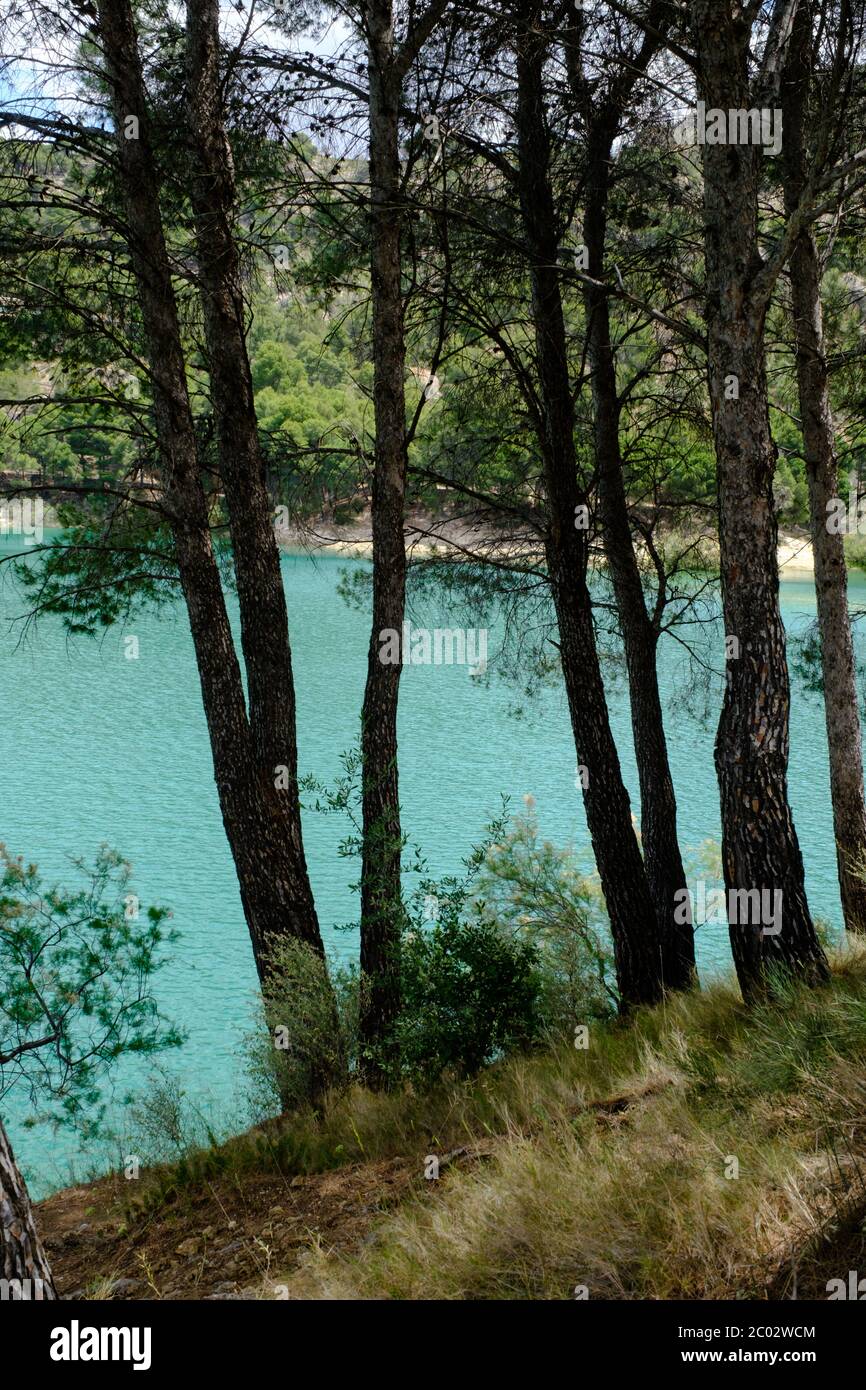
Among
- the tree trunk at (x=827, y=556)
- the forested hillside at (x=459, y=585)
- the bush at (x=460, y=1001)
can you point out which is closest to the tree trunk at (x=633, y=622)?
the forested hillside at (x=459, y=585)

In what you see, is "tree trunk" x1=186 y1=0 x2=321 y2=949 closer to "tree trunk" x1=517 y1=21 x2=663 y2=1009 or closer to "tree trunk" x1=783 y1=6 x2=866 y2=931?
"tree trunk" x1=517 y1=21 x2=663 y2=1009

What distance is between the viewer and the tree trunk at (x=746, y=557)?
17.4 ft

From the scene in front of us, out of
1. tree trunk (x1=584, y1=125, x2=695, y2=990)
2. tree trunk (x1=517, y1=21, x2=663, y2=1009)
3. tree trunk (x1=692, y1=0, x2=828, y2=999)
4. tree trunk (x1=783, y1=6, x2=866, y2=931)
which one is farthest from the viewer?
tree trunk (x1=584, y1=125, x2=695, y2=990)

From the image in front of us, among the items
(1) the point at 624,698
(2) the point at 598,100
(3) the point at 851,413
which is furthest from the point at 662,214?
(1) the point at 624,698

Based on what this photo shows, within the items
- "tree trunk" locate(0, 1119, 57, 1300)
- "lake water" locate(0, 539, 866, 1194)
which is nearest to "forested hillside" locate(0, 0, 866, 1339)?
"tree trunk" locate(0, 1119, 57, 1300)

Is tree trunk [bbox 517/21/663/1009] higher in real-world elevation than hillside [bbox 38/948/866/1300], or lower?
higher

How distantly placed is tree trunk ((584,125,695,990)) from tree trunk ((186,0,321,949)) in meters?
2.75

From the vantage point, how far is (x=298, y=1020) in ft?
20.7

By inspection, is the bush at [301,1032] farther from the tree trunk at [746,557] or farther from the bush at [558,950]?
the tree trunk at [746,557]

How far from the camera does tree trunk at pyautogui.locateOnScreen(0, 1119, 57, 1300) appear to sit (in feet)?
8.76

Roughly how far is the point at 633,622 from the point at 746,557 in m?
Result: 3.54

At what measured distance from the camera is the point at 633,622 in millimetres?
8906

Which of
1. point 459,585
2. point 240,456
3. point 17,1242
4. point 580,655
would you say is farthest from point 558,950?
point 17,1242

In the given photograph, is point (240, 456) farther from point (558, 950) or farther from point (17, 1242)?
point (17, 1242)
